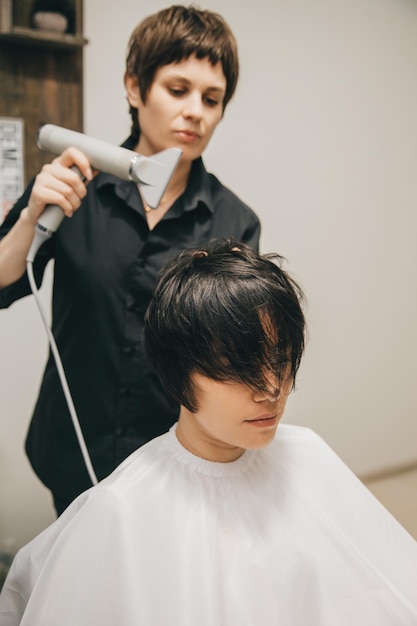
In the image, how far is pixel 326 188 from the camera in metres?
2.08

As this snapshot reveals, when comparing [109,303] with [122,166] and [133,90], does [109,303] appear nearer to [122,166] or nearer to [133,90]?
[122,166]

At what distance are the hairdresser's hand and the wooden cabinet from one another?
653 millimetres

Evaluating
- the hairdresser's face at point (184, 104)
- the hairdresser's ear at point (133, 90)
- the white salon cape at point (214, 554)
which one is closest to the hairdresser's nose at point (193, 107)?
the hairdresser's face at point (184, 104)

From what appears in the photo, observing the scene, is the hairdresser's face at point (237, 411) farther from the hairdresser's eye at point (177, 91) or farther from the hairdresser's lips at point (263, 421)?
the hairdresser's eye at point (177, 91)

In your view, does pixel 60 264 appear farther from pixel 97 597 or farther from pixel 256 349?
pixel 97 597

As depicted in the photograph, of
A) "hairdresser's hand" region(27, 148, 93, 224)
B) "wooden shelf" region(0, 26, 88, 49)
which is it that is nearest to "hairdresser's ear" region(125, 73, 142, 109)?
"hairdresser's hand" region(27, 148, 93, 224)

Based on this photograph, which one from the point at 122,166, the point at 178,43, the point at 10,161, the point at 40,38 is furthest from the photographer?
the point at 10,161

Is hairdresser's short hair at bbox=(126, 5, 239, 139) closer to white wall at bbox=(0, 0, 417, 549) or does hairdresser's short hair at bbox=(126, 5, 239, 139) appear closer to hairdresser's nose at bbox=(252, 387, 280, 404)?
white wall at bbox=(0, 0, 417, 549)

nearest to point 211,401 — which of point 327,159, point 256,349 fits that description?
point 256,349

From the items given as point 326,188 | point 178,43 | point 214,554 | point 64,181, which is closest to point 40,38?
point 178,43

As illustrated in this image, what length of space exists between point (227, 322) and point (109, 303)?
377mm

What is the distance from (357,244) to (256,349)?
1538mm

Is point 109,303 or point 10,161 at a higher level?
point 10,161

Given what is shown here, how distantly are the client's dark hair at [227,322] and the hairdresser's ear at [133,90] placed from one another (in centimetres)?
44
